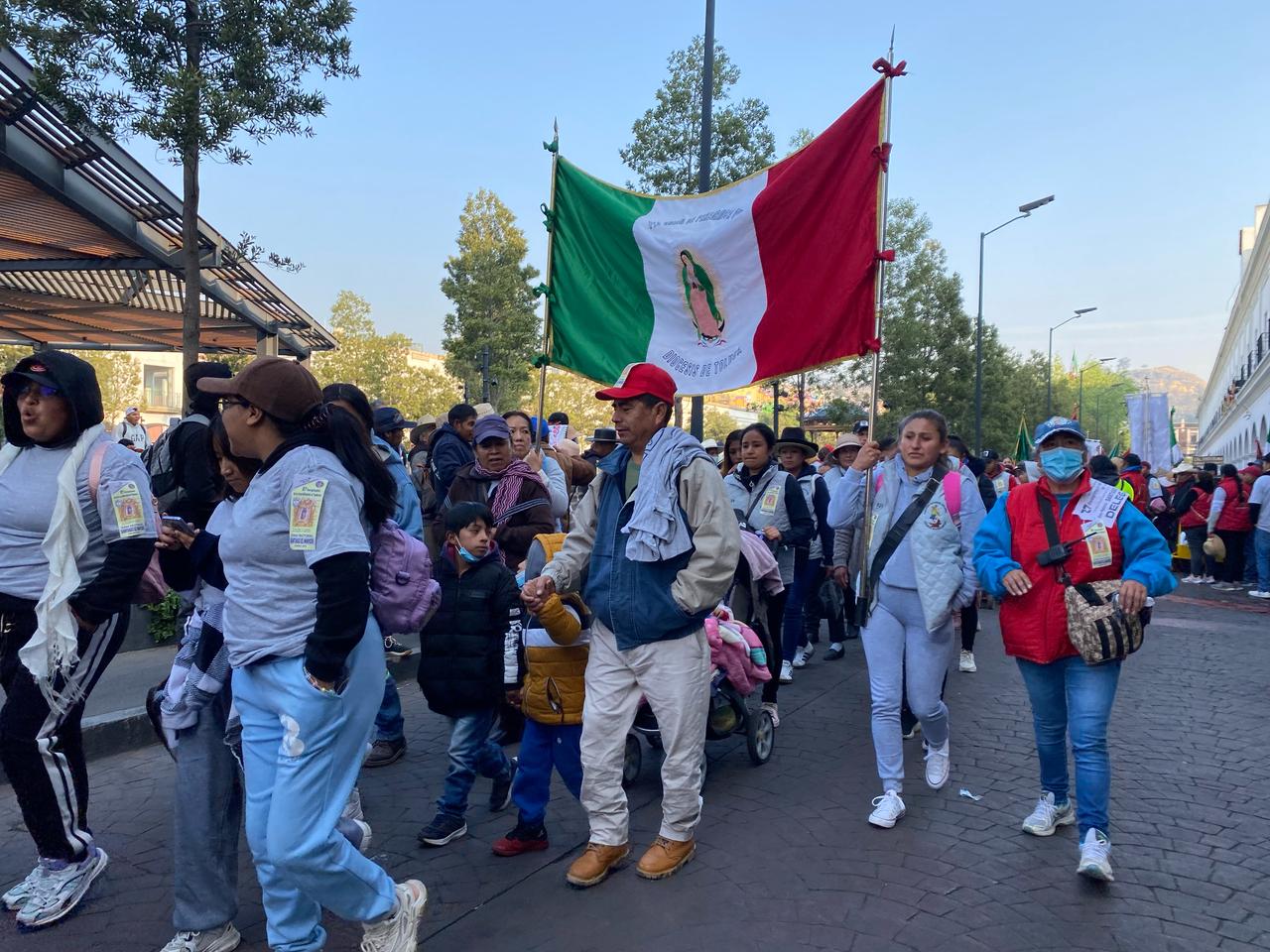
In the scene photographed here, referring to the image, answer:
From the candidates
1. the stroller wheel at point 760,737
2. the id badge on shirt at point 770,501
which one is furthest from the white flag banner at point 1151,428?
the stroller wheel at point 760,737

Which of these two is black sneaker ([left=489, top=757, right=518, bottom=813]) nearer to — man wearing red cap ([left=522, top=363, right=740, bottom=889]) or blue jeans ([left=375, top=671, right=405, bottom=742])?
man wearing red cap ([left=522, top=363, right=740, bottom=889])

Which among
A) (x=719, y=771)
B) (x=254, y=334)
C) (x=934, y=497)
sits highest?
(x=254, y=334)

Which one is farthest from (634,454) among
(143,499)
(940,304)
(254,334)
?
(940,304)

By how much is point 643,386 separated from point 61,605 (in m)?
2.32

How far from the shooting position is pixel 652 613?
3.84 m

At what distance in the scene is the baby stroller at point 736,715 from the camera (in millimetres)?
5145

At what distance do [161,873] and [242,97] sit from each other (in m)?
7.94

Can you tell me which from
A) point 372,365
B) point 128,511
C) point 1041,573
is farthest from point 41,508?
point 372,365

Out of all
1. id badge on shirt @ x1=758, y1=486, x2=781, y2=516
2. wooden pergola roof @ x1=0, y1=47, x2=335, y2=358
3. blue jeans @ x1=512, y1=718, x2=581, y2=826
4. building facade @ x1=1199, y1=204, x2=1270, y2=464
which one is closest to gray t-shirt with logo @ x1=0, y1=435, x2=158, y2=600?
blue jeans @ x1=512, y1=718, x2=581, y2=826

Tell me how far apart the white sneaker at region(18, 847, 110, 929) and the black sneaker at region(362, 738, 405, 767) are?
1808 millimetres

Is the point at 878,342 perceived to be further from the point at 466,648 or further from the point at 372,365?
the point at 372,365

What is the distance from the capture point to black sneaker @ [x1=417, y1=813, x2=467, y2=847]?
427 centimetres

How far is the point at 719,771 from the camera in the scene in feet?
17.7

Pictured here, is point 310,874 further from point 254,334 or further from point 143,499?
point 254,334
